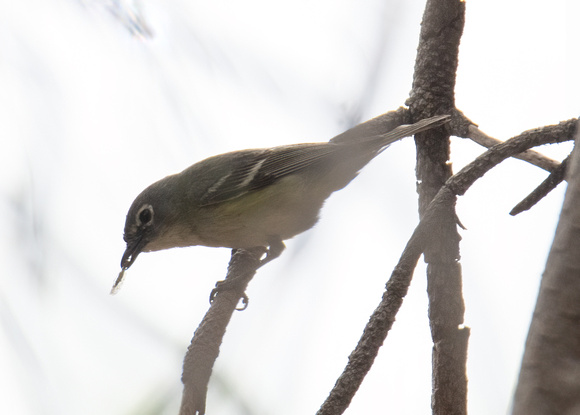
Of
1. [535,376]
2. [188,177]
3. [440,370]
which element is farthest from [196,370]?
[188,177]

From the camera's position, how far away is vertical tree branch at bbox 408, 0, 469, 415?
2393mm

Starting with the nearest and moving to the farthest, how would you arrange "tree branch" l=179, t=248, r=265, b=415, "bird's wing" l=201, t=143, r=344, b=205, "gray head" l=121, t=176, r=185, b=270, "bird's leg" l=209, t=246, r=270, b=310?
"tree branch" l=179, t=248, r=265, b=415, "bird's leg" l=209, t=246, r=270, b=310, "gray head" l=121, t=176, r=185, b=270, "bird's wing" l=201, t=143, r=344, b=205

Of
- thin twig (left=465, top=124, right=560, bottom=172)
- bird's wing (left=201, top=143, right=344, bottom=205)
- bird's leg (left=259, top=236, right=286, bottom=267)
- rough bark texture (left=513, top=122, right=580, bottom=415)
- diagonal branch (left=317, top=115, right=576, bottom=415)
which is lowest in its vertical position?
rough bark texture (left=513, top=122, right=580, bottom=415)

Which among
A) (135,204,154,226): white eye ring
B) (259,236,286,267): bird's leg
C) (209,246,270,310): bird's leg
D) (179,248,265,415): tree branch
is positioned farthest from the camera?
(135,204,154,226): white eye ring

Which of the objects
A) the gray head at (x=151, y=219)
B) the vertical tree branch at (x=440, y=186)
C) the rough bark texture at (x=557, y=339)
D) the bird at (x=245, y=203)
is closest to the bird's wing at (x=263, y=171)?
the bird at (x=245, y=203)

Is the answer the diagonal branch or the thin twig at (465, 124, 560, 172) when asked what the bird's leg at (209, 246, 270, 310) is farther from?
the thin twig at (465, 124, 560, 172)

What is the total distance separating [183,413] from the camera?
186cm

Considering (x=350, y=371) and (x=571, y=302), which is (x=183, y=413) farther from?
(x=571, y=302)

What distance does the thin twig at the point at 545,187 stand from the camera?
2.33m

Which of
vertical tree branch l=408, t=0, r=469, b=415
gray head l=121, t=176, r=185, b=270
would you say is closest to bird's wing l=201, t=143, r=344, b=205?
gray head l=121, t=176, r=185, b=270

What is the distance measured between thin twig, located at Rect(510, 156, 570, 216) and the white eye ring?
2455 millimetres

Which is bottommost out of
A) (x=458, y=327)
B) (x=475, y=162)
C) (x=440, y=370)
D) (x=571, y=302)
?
(x=571, y=302)

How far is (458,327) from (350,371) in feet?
2.00

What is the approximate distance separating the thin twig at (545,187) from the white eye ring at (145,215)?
Answer: 245 cm
